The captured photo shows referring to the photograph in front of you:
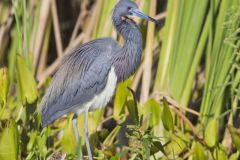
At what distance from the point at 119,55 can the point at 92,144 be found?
532mm

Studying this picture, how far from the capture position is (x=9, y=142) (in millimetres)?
3344

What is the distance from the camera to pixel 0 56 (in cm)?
530

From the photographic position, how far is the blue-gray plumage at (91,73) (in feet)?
12.5

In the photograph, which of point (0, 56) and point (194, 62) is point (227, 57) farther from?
point (0, 56)

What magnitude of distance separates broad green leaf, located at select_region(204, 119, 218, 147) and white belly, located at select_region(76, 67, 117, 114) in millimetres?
588

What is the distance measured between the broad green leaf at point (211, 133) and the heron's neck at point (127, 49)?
0.60 meters

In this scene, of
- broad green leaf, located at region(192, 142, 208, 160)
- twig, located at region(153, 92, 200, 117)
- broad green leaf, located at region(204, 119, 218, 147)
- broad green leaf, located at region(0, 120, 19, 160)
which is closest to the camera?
broad green leaf, located at region(0, 120, 19, 160)

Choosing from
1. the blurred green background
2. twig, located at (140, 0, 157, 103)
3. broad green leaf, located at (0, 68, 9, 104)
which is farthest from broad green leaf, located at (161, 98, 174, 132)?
broad green leaf, located at (0, 68, 9, 104)

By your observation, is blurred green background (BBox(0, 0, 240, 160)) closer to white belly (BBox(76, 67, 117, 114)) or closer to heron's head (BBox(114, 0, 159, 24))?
white belly (BBox(76, 67, 117, 114))

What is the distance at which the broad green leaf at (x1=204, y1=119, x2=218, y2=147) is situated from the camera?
3568mm

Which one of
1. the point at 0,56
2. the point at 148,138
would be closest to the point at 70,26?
the point at 0,56

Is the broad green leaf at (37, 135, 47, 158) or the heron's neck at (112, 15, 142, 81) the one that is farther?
the heron's neck at (112, 15, 142, 81)

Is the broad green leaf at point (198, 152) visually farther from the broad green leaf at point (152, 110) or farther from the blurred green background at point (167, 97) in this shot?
the broad green leaf at point (152, 110)

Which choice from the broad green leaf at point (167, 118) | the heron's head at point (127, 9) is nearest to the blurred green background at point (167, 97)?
the broad green leaf at point (167, 118)
